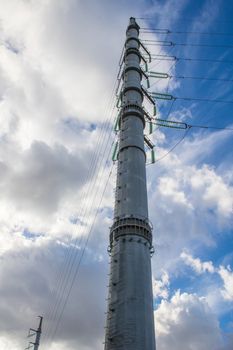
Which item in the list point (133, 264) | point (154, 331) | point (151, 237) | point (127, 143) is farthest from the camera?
point (127, 143)

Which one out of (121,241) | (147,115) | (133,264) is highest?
(147,115)

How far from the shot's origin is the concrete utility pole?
127 feet

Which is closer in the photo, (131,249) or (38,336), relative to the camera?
(131,249)

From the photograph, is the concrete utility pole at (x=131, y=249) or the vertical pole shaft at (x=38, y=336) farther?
the vertical pole shaft at (x=38, y=336)

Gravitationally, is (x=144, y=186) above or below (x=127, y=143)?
below

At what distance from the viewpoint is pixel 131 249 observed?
4394 centimetres

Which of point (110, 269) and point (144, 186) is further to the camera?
point (144, 186)

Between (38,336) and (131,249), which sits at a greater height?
(38,336)

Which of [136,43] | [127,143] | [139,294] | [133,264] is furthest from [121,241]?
[136,43]

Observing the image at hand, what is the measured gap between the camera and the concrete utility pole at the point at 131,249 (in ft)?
127

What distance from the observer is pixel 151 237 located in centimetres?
4722

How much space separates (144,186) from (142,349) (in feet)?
72.5

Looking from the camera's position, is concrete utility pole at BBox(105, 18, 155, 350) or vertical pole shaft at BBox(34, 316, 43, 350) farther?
vertical pole shaft at BBox(34, 316, 43, 350)

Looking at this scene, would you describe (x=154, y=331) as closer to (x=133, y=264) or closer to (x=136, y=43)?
(x=133, y=264)
